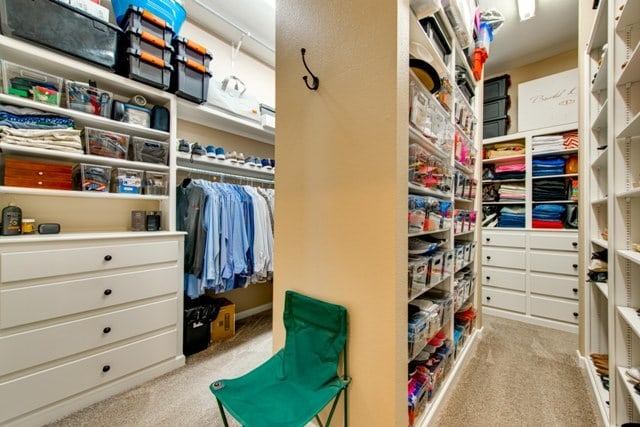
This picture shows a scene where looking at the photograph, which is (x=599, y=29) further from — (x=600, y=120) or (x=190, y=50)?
(x=190, y=50)

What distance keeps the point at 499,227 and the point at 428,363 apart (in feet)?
7.53

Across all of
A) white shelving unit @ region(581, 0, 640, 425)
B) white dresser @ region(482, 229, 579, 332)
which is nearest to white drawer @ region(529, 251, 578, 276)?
white dresser @ region(482, 229, 579, 332)

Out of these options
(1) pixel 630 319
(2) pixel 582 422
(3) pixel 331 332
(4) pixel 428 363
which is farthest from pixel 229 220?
(2) pixel 582 422

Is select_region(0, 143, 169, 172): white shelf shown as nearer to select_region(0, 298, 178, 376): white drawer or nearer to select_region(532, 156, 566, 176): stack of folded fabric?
select_region(0, 298, 178, 376): white drawer

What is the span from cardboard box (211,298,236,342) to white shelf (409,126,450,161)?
2138 mm

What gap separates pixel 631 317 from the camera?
3.76ft

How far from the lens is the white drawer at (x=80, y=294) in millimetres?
1361

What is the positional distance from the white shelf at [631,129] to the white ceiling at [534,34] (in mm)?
1920

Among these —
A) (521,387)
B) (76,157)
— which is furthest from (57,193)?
(521,387)

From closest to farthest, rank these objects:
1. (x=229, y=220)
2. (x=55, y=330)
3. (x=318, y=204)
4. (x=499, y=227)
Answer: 1. (x=318, y=204)
2. (x=55, y=330)
3. (x=229, y=220)
4. (x=499, y=227)

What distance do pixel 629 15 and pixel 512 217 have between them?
2291 mm

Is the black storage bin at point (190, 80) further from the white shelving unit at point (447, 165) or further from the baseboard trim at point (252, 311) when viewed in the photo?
the baseboard trim at point (252, 311)

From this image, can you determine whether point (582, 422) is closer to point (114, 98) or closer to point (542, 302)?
point (542, 302)

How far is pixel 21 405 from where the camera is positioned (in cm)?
137
